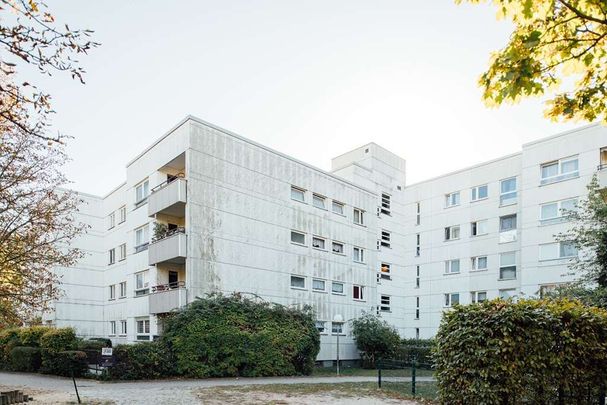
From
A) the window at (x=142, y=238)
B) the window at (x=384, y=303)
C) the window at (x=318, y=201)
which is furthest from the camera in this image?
the window at (x=384, y=303)

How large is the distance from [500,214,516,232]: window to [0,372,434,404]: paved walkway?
1918 centimetres

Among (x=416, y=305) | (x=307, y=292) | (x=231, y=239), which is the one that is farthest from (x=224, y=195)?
(x=416, y=305)

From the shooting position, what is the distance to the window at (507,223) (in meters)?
30.1

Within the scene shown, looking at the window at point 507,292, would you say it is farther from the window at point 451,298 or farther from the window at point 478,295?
the window at point 451,298

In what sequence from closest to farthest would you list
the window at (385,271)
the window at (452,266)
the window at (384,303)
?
the window at (452,266)
the window at (384,303)
the window at (385,271)

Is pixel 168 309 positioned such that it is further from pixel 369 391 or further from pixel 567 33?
pixel 567 33

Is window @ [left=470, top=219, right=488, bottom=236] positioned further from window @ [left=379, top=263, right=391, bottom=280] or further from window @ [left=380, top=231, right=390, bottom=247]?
window @ [left=379, top=263, right=391, bottom=280]

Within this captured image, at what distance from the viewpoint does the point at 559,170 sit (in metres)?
26.9

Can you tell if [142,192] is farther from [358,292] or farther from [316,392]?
[316,392]

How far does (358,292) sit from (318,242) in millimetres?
4871

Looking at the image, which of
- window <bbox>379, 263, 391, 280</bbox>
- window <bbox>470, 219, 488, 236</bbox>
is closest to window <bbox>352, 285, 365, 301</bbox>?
window <bbox>379, 263, 391, 280</bbox>

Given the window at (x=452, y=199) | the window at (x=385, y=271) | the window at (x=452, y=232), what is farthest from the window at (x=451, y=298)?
the window at (x=452, y=199)

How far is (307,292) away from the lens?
26.0m

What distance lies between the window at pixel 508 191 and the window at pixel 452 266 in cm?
544
